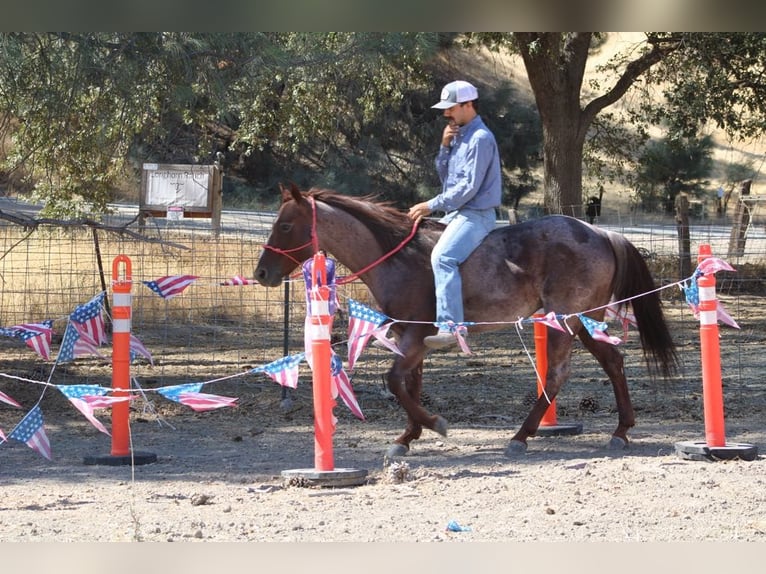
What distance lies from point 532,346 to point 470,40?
7.66 meters

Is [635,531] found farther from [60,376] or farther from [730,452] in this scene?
[60,376]

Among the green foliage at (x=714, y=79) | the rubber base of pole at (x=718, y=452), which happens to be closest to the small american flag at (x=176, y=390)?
the rubber base of pole at (x=718, y=452)

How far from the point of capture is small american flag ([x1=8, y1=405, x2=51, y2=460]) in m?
6.56

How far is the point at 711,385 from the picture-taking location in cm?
699

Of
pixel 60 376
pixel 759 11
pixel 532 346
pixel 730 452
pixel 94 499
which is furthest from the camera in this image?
pixel 532 346

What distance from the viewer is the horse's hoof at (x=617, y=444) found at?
7828 mm

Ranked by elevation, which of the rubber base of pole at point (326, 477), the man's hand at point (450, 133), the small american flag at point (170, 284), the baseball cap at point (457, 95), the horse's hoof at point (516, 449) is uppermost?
the baseball cap at point (457, 95)

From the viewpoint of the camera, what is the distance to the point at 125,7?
165 inches

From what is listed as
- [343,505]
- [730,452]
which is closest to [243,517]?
[343,505]

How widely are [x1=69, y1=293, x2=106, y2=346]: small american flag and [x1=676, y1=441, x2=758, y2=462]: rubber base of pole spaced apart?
4373 millimetres

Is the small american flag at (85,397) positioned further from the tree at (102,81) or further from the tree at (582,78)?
the tree at (582,78)

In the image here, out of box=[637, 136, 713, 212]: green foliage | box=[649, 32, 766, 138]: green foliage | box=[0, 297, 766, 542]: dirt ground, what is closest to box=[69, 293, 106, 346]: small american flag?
box=[0, 297, 766, 542]: dirt ground

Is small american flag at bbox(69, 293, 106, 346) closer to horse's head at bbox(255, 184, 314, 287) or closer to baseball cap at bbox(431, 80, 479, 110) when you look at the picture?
horse's head at bbox(255, 184, 314, 287)

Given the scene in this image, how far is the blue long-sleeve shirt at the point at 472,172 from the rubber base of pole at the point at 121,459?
108 inches
